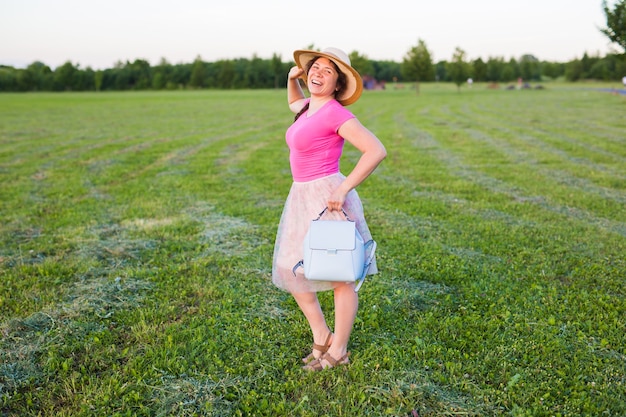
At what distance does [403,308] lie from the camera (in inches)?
172

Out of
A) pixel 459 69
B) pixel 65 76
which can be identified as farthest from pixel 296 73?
pixel 65 76

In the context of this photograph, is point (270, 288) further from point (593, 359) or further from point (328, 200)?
point (593, 359)

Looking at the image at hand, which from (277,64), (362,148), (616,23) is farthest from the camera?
(277,64)

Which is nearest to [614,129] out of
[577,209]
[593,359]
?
[577,209]

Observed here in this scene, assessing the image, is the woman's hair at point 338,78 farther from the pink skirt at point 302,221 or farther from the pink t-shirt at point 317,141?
the pink skirt at point 302,221

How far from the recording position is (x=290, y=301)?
179 inches

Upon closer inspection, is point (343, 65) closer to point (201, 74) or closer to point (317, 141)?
point (317, 141)

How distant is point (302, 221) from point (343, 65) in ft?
3.24

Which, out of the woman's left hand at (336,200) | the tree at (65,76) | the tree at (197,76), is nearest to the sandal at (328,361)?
the woman's left hand at (336,200)

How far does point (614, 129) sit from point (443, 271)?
15.8 m

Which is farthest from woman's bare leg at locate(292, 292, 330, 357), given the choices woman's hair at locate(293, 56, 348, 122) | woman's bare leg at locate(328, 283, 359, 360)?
woman's hair at locate(293, 56, 348, 122)

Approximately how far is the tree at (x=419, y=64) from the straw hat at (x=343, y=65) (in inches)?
2179

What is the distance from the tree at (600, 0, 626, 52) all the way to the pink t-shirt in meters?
27.4

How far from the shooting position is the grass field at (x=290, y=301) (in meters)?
3.16
